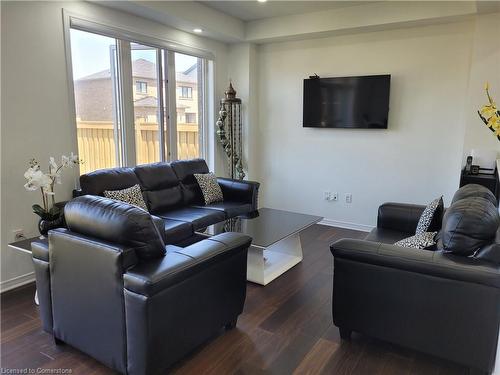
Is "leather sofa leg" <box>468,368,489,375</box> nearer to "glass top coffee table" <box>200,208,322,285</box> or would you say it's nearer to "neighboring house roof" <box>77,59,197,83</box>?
"glass top coffee table" <box>200,208,322,285</box>

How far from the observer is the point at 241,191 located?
4500 mm

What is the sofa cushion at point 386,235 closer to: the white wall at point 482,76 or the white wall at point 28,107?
the white wall at point 482,76

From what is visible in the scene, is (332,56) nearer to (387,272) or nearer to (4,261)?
(387,272)

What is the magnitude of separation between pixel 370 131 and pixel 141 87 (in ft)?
9.59

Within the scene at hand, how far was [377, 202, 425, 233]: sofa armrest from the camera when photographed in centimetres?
323

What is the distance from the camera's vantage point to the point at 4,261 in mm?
3096

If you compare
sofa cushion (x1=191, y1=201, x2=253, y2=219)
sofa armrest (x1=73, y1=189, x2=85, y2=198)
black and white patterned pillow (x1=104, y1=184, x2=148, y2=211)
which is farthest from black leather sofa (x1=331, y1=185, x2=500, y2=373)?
sofa armrest (x1=73, y1=189, x2=85, y2=198)

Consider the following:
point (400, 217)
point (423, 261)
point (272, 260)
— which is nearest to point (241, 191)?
point (272, 260)

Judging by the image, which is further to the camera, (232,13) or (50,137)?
(232,13)

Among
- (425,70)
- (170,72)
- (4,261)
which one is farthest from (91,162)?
(425,70)

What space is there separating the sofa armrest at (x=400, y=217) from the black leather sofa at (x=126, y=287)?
175cm

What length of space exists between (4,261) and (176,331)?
2018 mm

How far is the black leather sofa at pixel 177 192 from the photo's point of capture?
3.43 metres

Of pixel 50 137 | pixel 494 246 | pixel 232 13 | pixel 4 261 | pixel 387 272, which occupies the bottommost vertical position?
pixel 4 261
